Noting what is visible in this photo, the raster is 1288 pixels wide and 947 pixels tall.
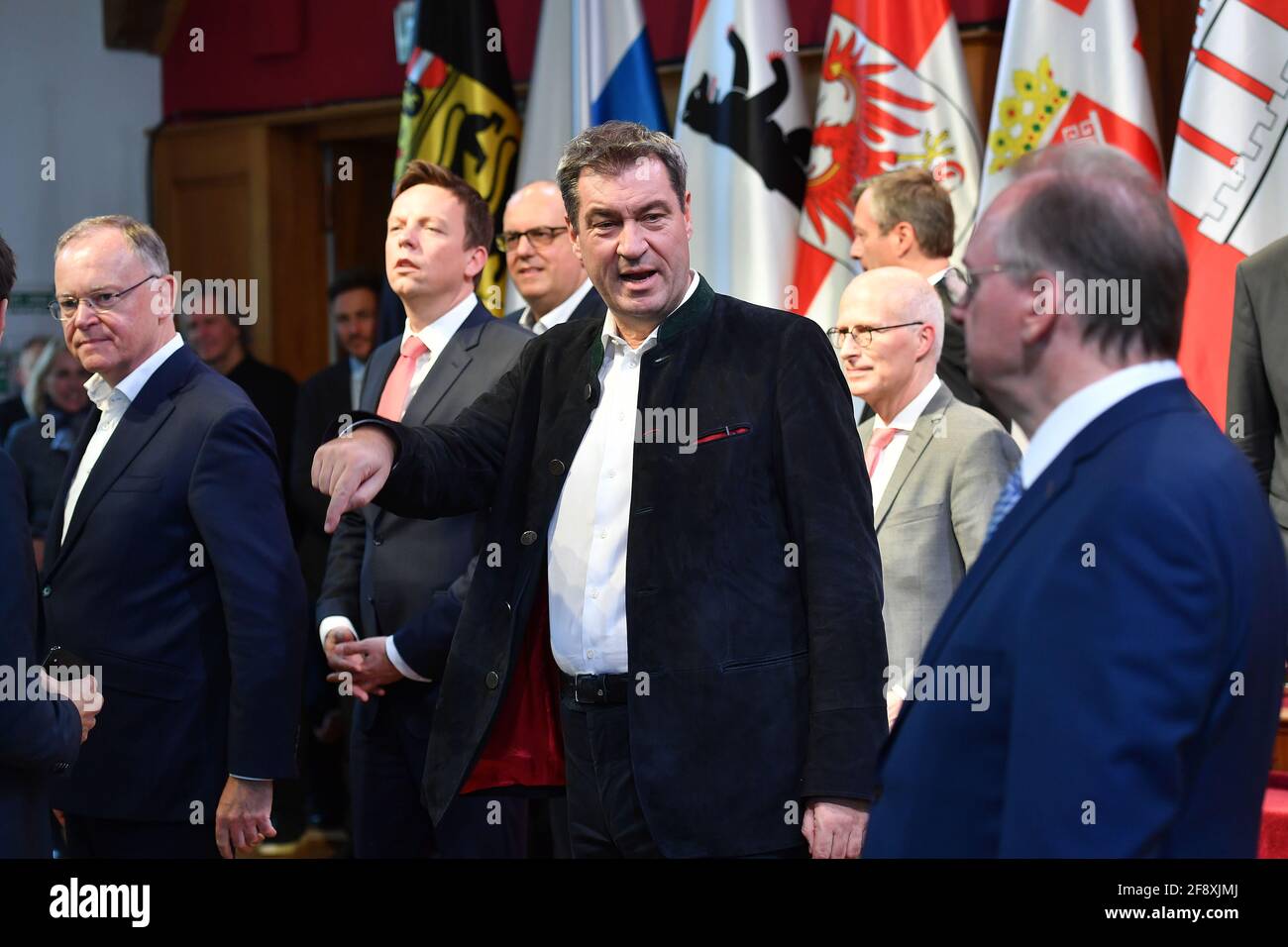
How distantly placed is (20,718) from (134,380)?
0.85 metres

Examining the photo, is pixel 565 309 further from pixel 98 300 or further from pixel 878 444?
pixel 98 300

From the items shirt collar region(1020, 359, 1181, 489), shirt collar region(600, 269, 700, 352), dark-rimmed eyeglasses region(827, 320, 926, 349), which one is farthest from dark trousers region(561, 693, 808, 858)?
dark-rimmed eyeglasses region(827, 320, 926, 349)

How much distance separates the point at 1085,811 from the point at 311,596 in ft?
11.6

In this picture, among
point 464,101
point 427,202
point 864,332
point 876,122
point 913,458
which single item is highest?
point 464,101

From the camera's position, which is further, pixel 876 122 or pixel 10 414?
pixel 10 414

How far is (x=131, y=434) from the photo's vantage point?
2367 millimetres

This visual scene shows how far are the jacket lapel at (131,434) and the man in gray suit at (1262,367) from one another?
1.95 meters

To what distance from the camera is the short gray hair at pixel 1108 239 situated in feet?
3.94

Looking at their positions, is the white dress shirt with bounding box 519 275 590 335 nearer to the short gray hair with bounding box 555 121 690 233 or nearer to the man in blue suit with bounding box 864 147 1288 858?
the short gray hair with bounding box 555 121 690 233

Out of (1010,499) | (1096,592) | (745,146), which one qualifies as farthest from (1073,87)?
(1096,592)

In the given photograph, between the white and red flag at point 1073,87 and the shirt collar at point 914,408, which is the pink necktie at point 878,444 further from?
the white and red flag at point 1073,87

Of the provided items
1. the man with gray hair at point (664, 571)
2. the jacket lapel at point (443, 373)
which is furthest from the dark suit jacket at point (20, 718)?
the jacket lapel at point (443, 373)

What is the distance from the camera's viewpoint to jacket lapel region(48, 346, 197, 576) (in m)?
2.35
